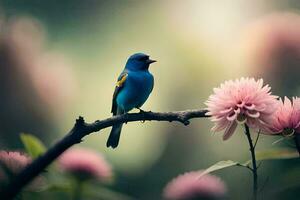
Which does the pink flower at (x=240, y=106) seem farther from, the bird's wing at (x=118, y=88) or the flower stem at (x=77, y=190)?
the bird's wing at (x=118, y=88)

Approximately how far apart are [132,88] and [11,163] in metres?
0.75

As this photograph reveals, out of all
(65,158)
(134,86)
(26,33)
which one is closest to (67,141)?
(65,158)

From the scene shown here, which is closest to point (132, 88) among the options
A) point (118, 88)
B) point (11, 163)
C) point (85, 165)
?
point (118, 88)

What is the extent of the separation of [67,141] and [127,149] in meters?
1.15

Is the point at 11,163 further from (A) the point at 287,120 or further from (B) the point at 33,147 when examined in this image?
(A) the point at 287,120

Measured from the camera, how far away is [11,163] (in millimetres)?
422

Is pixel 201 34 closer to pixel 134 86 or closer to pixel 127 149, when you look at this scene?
pixel 127 149

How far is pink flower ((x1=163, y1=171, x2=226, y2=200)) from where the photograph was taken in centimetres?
50

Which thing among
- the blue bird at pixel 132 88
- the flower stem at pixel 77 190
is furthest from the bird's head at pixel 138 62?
the flower stem at pixel 77 190

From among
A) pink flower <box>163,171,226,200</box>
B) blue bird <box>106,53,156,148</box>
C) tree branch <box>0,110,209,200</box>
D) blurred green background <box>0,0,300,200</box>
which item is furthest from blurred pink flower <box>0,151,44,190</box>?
blurred green background <box>0,0,300,200</box>

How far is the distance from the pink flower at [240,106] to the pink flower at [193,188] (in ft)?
0.15

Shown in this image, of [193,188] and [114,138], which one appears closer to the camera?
[193,188]

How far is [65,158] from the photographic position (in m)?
0.67

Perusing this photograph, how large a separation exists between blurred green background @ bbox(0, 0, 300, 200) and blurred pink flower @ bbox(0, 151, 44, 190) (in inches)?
41.9
